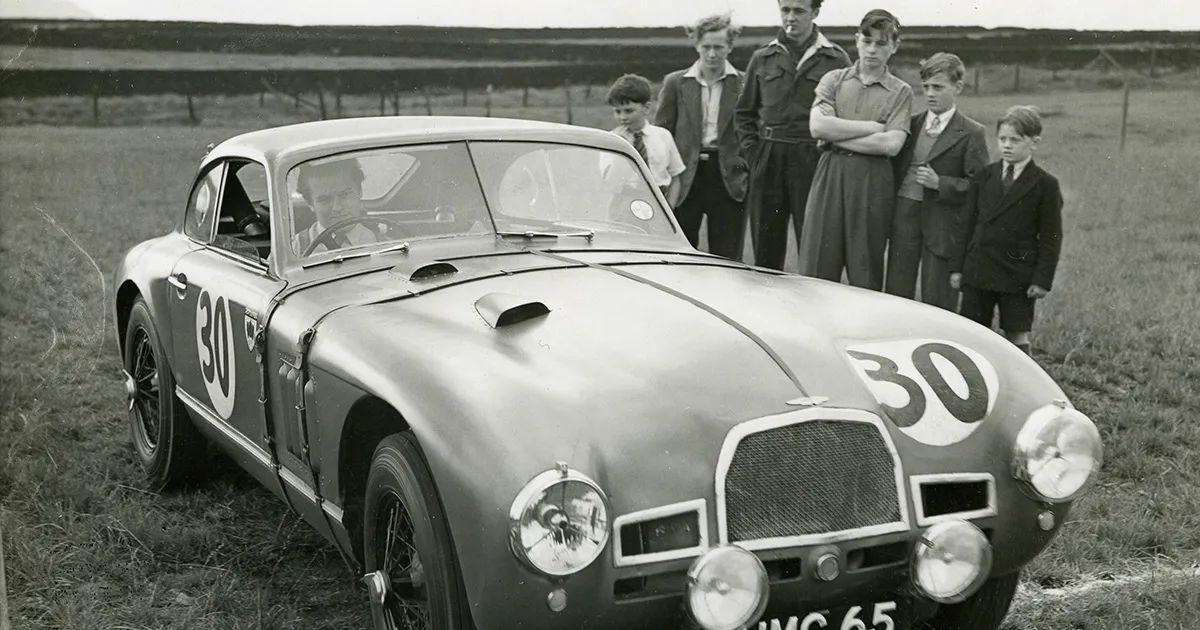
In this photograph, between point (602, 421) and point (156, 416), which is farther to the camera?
point (156, 416)

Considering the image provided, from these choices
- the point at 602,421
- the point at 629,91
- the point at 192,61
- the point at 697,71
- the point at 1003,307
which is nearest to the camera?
the point at 602,421

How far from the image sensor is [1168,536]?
144 inches

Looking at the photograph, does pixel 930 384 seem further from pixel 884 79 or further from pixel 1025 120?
pixel 884 79

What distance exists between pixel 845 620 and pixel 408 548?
40.0 inches

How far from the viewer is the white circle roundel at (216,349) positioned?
142 inches

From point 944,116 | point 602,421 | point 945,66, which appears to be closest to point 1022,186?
point 944,116

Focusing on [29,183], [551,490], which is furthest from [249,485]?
[551,490]

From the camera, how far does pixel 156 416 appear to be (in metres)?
4.68

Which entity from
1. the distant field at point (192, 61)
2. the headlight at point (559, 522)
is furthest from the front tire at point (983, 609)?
the distant field at point (192, 61)

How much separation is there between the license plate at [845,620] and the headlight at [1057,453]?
45 cm

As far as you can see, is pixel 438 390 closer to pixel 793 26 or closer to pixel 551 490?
pixel 551 490

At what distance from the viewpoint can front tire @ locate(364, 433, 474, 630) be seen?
2.30 metres

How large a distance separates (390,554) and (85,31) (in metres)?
3.56

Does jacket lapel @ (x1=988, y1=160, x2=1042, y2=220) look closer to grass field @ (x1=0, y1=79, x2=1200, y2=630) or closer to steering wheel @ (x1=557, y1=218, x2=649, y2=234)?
grass field @ (x1=0, y1=79, x2=1200, y2=630)
